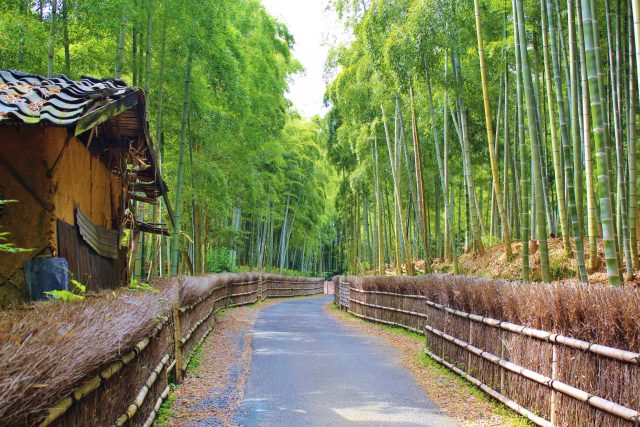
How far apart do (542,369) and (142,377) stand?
9.63ft

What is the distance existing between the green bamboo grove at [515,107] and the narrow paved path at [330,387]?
2.12m

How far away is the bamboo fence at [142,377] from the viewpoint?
2500 mm

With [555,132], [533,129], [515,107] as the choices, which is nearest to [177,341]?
[533,129]

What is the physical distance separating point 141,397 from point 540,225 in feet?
14.9

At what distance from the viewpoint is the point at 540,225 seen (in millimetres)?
6605

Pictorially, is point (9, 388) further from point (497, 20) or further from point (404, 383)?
point (497, 20)

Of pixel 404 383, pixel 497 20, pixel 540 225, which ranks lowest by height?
pixel 404 383

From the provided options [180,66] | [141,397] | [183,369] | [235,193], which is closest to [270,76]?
[235,193]

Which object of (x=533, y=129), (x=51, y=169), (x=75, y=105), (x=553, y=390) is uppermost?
(x=533, y=129)

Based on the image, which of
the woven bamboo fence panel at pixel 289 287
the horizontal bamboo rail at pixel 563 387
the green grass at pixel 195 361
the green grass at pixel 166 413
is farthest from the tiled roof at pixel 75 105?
the woven bamboo fence panel at pixel 289 287

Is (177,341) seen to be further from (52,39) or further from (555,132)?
(555,132)

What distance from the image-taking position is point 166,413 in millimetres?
5020

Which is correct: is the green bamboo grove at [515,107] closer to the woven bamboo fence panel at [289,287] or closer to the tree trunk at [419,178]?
the tree trunk at [419,178]

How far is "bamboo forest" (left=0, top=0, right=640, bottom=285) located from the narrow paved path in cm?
211
